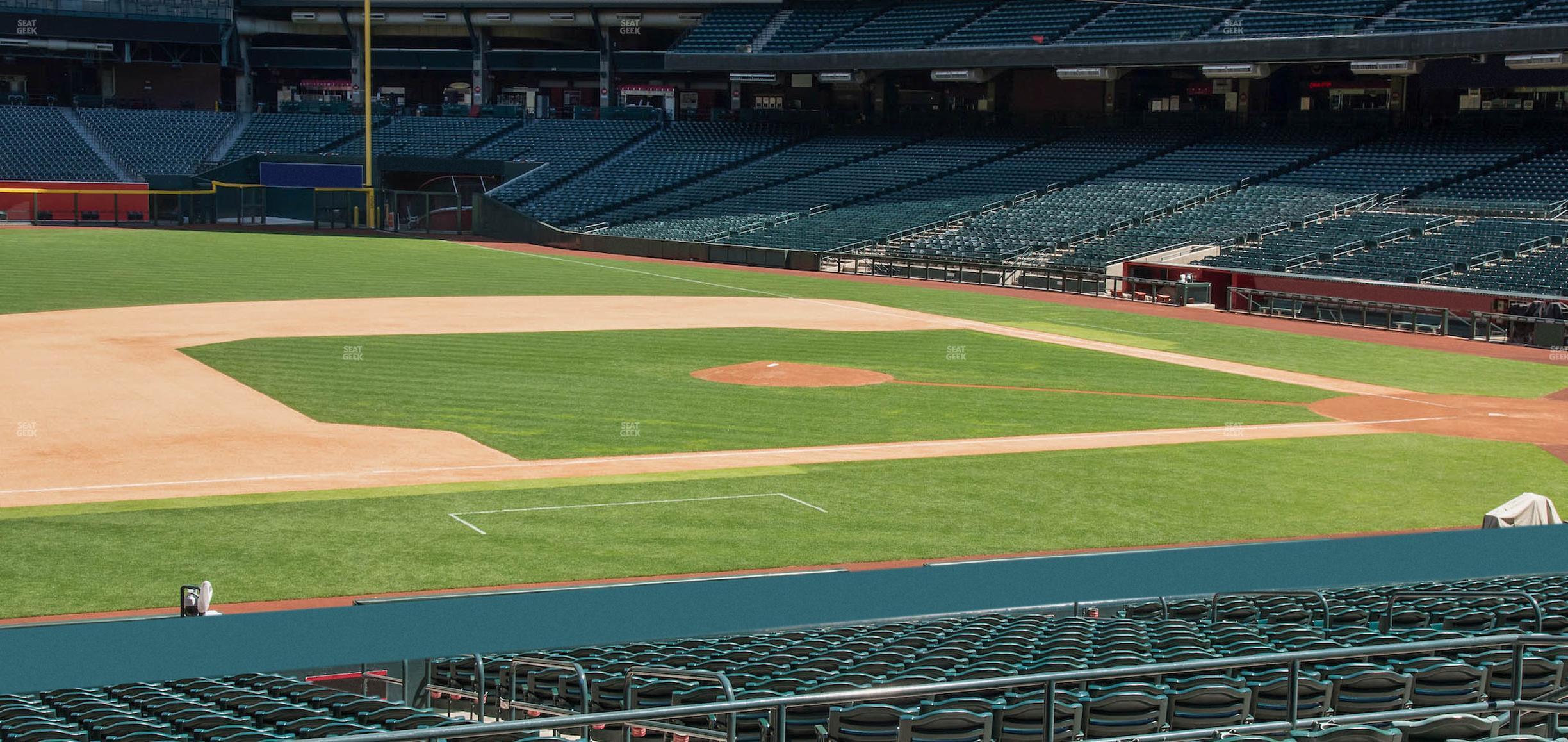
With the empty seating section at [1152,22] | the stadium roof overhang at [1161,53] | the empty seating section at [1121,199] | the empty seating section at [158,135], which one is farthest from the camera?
the empty seating section at [158,135]

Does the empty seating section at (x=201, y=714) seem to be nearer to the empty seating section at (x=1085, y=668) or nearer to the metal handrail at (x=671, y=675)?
the metal handrail at (x=671, y=675)

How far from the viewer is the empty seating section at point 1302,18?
5512cm

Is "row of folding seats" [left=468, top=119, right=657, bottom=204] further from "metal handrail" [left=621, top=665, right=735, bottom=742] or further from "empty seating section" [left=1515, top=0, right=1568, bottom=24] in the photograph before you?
"metal handrail" [left=621, top=665, right=735, bottom=742]

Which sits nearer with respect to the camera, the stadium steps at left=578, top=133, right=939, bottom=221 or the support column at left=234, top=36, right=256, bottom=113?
the stadium steps at left=578, top=133, right=939, bottom=221

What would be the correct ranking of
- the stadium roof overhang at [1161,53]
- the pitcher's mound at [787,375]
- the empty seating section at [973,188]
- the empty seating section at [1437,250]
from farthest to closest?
the empty seating section at [973,188]
the stadium roof overhang at [1161,53]
the empty seating section at [1437,250]
the pitcher's mound at [787,375]

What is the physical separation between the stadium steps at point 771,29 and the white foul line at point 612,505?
184 ft

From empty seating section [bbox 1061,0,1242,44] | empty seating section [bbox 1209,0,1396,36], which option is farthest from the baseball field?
empty seating section [bbox 1061,0,1242,44]

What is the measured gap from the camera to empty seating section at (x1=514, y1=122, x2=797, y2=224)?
225 ft

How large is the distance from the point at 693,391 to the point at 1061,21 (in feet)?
141

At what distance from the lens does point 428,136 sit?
3044 inches

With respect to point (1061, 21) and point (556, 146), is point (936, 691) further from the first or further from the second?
point (556, 146)

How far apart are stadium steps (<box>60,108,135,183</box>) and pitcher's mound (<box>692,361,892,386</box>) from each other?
54776 mm

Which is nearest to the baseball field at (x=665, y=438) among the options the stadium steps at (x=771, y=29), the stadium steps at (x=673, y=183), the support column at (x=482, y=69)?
the stadium steps at (x=673, y=183)

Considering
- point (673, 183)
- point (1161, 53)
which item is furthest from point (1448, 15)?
point (673, 183)
